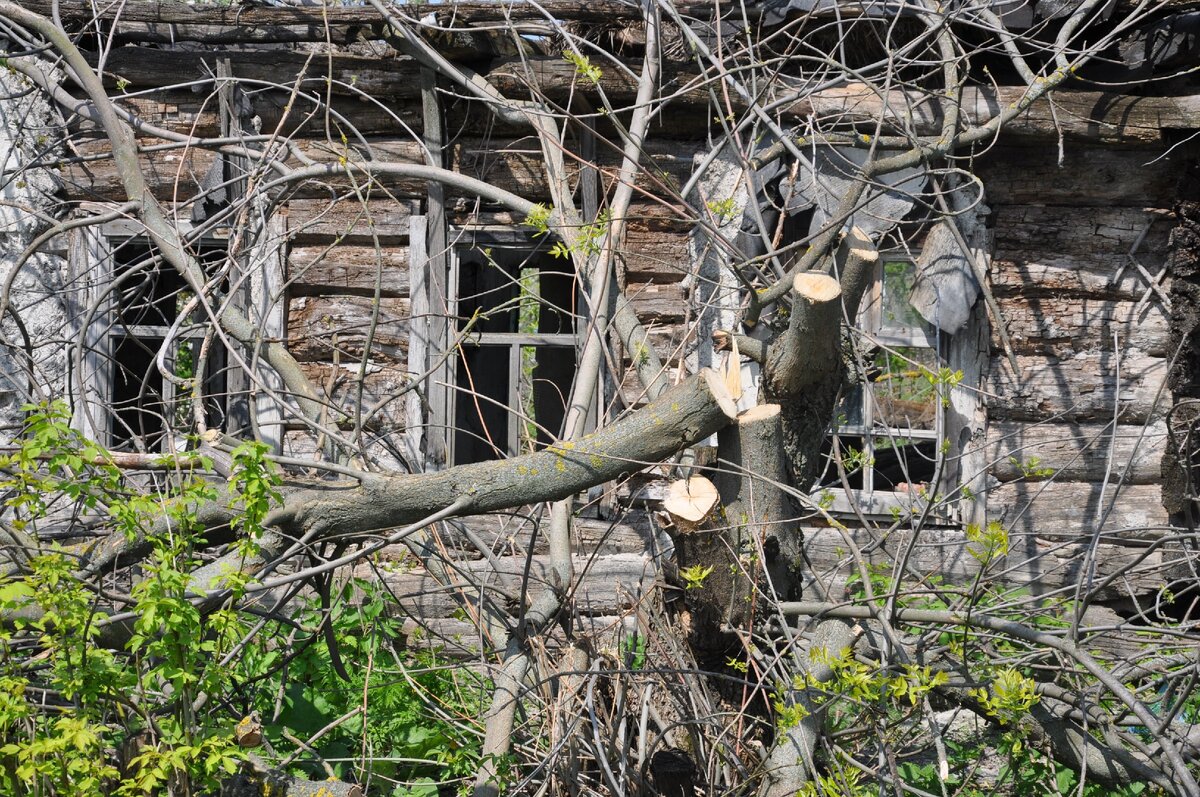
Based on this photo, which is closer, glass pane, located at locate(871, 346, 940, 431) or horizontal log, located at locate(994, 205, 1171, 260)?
glass pane, located at locate(871, 346, 940, 431)

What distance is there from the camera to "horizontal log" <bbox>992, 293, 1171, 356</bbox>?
5254mm

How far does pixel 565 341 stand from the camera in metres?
5.32

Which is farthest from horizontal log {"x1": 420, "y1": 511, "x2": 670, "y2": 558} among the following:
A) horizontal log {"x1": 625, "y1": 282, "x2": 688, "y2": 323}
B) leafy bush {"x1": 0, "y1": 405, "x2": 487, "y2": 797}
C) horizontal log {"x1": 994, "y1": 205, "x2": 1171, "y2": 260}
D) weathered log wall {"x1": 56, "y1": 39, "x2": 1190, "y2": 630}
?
horizontal log {"x1": 994, "y1": 205, "x2": 1171, "y2": 260}

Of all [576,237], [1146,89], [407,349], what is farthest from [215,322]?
[1146,89]

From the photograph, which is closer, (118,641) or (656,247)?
(118,641)

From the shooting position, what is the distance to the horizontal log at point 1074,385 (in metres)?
5.24

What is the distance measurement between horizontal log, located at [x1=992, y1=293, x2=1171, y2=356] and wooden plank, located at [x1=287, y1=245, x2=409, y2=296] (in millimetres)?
3275

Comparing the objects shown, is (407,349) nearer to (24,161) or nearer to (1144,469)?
(24,161)

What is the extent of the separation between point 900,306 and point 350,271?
313 cm

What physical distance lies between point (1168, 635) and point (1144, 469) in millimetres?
2257

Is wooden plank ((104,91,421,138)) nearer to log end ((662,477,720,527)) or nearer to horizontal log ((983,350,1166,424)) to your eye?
log end ((662,477,720,527))

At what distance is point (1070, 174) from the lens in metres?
5.23

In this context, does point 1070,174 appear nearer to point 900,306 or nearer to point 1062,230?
point 1062,230

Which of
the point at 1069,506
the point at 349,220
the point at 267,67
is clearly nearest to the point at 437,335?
the point at 349,220
